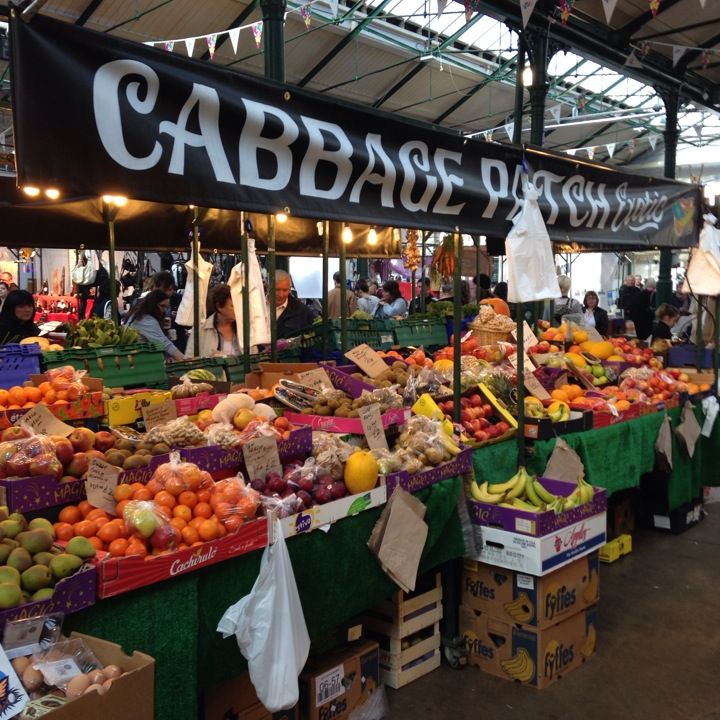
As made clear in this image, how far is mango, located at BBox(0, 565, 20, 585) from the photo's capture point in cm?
197

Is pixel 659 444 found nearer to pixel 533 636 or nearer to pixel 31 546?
pixel 533 636

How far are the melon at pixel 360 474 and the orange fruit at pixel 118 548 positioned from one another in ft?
3.38

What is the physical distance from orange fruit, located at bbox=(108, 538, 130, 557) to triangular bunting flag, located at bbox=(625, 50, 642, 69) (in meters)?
10.7

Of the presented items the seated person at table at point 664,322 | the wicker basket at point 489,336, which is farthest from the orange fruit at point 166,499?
the seated person at table at point 664,322

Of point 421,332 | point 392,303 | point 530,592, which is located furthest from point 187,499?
point 392,303

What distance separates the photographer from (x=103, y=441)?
2949mm

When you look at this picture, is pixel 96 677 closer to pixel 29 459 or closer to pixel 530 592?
pixel 29 459

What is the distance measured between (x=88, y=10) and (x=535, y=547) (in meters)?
12.0

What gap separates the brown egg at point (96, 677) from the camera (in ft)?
6.01

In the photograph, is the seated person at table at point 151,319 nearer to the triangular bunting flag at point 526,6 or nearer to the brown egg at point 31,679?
the triangular bunting flag at point 526,6

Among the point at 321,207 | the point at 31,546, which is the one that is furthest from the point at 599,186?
the point at 31,546

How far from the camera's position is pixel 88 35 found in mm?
2191

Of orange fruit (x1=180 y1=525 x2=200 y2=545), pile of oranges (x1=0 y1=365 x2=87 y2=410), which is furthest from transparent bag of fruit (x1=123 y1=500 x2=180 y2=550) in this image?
pile of oranges (x1=0 y1=365 x2=87 y2=410)

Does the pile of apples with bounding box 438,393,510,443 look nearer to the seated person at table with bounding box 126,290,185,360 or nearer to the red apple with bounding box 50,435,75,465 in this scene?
the red apple with bounding box 50,435,75,465
